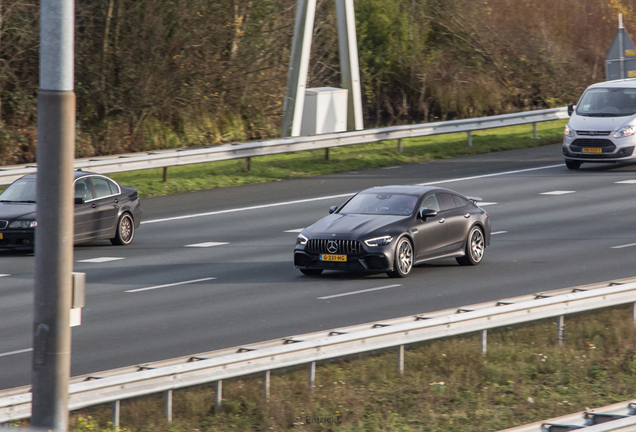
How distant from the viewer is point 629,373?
1048cm

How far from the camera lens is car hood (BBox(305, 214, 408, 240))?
1588cm

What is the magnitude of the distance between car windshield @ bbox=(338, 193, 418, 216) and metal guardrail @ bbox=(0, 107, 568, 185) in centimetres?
918

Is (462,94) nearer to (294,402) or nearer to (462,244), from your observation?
(462,244)

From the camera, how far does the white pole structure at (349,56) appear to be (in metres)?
31.6

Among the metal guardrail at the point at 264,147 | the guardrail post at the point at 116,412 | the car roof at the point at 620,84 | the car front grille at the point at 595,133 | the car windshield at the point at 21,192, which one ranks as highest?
the car roof at the point at 620,84

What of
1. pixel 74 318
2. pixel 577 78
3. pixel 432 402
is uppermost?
pixel 577 78

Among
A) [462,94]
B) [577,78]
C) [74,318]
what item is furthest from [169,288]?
[577,78]

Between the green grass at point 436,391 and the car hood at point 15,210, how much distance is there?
9467 millimetres

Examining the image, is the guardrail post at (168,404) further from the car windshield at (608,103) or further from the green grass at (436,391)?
the car windshield at (608,103)

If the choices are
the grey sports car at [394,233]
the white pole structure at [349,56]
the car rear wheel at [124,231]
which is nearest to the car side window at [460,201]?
the grey sports car at [394,233]

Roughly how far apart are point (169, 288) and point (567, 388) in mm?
6843

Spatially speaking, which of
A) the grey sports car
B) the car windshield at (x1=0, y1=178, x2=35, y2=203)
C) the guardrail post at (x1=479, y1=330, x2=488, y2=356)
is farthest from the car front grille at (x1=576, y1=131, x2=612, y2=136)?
the guardrail post at (x1=479, y1=330, x2=488, y2=356)

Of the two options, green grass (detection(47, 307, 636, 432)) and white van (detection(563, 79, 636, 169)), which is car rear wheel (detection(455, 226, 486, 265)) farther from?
white van (detection(563, 79, 636, 169))

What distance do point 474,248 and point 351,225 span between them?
90.1 inches
